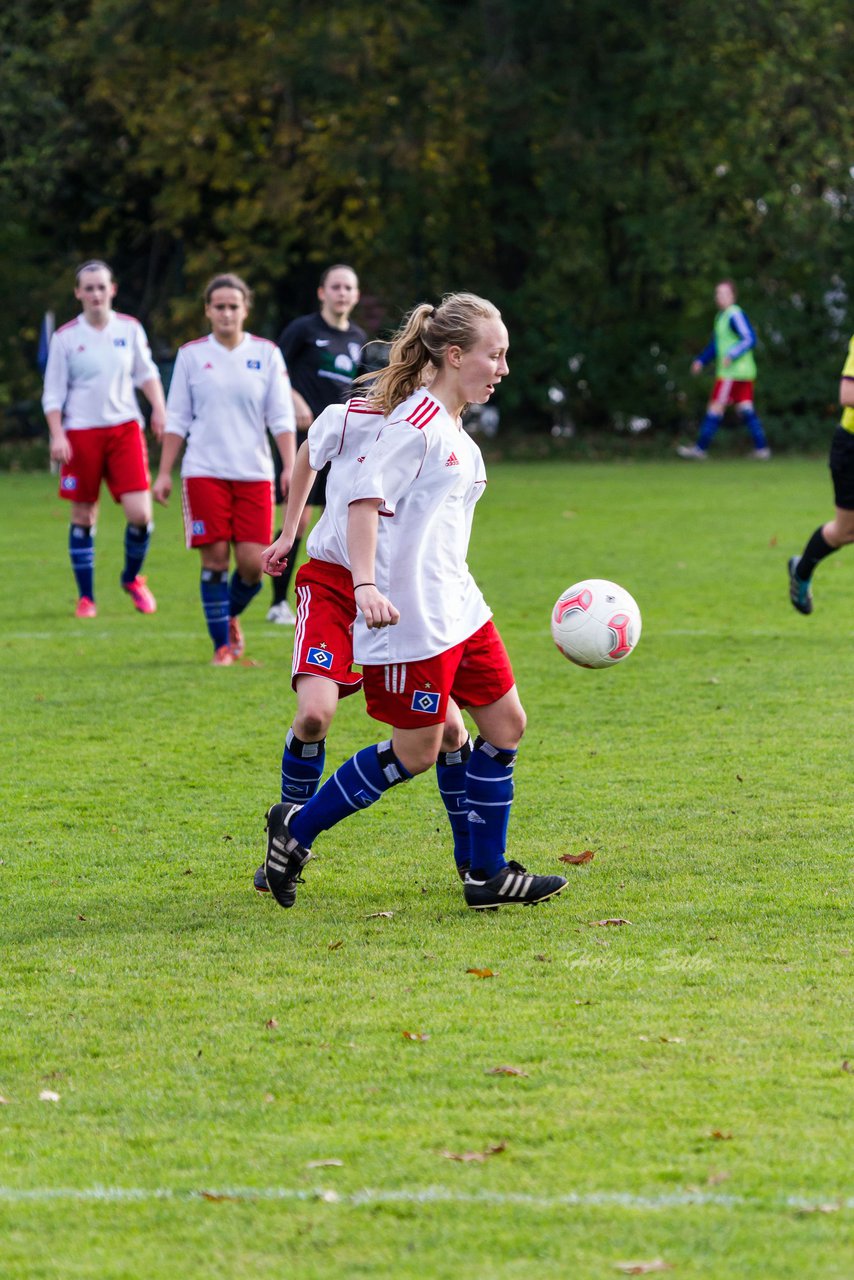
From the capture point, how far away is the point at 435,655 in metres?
5.03

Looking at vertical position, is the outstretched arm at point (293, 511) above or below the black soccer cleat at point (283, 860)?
above

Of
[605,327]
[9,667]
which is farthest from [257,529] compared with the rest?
[605,327]

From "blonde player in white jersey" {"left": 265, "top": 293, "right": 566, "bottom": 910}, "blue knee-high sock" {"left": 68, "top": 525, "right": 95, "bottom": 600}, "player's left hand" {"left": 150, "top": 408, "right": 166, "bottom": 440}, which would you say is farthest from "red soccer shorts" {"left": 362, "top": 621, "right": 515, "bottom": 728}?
"blue knee-high sock" {"left": 68, "top": 525, "right": 95, "bottom": 600}

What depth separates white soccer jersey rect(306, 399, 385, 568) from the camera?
532 cm

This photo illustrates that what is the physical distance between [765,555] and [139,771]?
8.49m

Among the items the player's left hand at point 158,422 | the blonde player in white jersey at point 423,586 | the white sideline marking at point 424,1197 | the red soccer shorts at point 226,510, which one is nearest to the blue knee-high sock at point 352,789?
the blonde player in white jersey at point 423,586

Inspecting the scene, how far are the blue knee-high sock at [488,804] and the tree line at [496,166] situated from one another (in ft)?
73.3

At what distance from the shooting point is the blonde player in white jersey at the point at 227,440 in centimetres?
959

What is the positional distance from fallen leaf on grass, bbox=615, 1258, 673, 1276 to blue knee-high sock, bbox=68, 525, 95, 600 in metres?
9.31

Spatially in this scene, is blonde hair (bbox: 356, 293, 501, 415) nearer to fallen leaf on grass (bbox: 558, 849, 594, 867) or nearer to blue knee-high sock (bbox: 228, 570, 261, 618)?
fallen leaf on grass (bbox: 558, 849, 594, 867)

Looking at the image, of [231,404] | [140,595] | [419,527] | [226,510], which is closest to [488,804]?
[419,527]

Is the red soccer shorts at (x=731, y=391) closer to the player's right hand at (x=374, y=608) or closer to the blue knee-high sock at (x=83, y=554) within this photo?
the blue knee-high sock at (x=83, y=554)

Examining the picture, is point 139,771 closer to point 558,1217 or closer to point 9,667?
point 9,667

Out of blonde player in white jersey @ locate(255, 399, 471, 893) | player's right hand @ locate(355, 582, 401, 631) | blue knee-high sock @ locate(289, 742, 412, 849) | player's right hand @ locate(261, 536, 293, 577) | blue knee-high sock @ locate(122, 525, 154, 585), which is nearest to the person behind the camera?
player's right hand @ locate(355, 582, 401, 631)
